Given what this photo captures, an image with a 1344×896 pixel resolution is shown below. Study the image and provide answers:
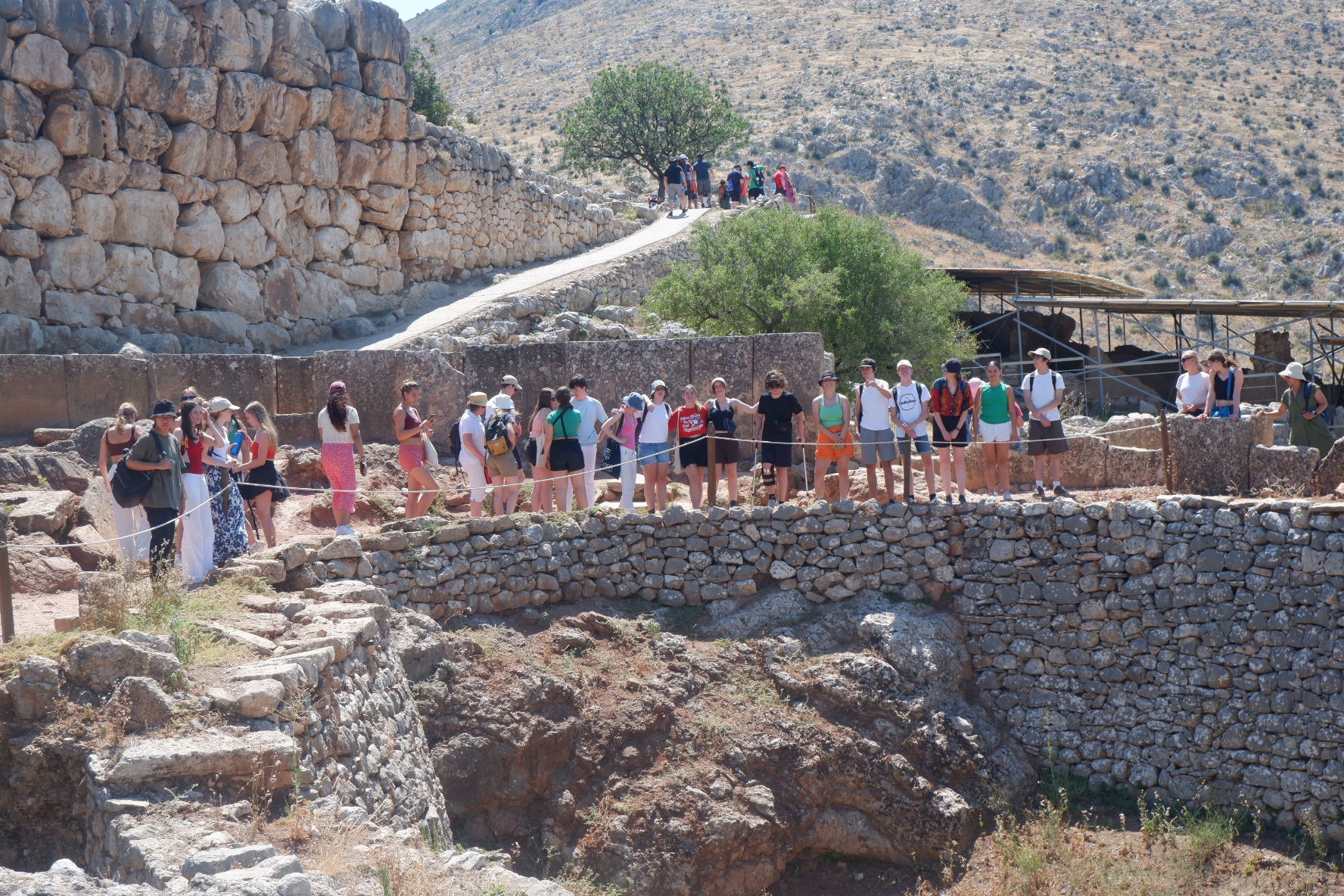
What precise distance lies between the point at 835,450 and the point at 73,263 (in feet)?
37.4

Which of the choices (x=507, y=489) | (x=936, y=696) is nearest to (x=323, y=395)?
(x=507, y=489)

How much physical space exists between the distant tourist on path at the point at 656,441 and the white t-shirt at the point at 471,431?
1.50m

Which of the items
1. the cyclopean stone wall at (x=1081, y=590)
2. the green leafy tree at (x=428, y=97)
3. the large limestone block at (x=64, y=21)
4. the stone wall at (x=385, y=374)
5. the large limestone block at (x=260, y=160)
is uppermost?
the green leafy tree at (x=428, y=97)

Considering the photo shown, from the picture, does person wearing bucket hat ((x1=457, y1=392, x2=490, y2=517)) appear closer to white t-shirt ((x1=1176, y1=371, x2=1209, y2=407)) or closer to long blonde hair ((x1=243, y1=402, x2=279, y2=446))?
long blonde hair ((x1=243, y1=402, x2=279, y2=446))

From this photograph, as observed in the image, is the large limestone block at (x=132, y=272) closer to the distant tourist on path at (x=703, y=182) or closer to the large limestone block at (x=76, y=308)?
the large limestone block at (x=76, y=308)

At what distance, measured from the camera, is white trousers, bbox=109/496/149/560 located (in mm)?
9672

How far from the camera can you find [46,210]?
16.7 meters

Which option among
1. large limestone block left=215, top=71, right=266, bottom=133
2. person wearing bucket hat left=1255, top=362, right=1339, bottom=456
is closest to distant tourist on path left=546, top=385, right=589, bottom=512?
person wearing bucket hat left=1255, top=362, right=1339, bottom=456

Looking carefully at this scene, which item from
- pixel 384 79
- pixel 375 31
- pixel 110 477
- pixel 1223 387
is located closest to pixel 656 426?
pixel 110 477

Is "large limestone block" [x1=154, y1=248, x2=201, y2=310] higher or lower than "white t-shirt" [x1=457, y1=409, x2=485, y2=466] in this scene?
higher

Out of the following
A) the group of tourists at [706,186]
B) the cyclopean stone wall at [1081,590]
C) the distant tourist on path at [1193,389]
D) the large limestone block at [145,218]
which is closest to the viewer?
the cyclopean stone wall at [1081,590]

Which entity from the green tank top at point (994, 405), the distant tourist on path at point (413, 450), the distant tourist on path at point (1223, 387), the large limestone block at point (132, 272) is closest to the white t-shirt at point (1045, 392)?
the green tank top at point (994, 405)

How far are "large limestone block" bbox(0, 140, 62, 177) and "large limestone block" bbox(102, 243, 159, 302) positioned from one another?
1326 millimetres

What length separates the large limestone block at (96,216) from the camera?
17.1 meters
